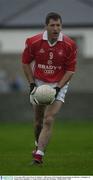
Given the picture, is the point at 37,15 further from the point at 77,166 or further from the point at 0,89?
the point at 77,166

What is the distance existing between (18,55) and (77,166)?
32118 mm

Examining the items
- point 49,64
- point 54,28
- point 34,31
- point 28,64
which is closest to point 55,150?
point 28,64

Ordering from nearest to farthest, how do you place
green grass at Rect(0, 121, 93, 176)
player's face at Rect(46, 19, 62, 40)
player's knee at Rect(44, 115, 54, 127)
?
green grass at Rect(0, 121, 93, 176)
player's face at Rect(46, 19, 62, 40)
player's knee at Rect(44, 115, 54, 127)

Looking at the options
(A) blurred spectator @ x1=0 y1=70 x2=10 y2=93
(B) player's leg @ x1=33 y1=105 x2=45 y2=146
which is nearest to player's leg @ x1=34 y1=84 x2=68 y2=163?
(B) player's leg @ x1=33 y1=105 x2=45 y2=146

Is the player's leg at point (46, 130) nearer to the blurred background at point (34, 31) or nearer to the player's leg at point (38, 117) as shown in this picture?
the player's leg at point (38, 117)

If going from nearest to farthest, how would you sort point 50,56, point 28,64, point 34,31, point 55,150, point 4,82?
point 50,56, point 28,64, point 55,150, point 4,82, point 34,31

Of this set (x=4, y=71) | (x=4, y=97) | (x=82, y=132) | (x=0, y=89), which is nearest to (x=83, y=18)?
(x=4, y=71)

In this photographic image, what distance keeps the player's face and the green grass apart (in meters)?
2.07

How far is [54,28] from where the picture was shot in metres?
17.3

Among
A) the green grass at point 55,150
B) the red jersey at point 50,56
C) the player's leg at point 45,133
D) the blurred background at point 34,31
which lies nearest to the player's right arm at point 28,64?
the red jersey at point 50,56

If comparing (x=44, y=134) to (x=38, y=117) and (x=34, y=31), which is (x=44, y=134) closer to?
(x=38, y=117)

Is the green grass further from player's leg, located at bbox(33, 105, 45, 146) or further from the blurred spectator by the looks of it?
the blurred spectator

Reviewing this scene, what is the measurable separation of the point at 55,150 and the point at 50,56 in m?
4.69

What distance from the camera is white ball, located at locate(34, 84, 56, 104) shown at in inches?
690
